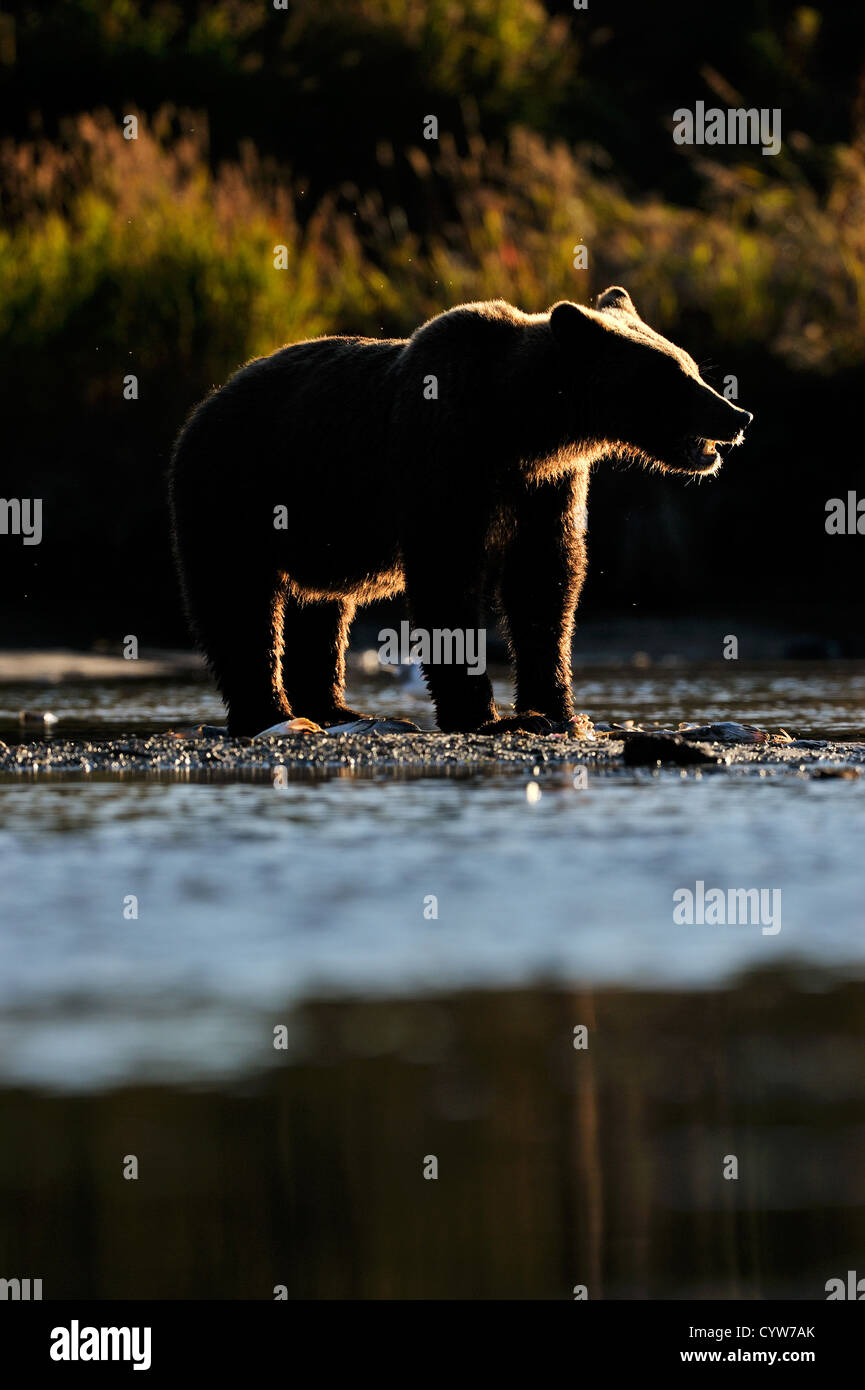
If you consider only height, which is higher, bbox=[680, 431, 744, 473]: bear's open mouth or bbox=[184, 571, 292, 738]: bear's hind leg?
bbox=[680, 431, 744, 473]: bear's open mouth

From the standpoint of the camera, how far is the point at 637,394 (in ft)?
25.0

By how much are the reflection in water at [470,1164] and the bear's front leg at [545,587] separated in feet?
14.5

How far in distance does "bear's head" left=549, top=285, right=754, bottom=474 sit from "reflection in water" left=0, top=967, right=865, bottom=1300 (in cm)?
→ 432

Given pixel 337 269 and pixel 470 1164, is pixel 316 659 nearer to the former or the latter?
pixel 470 1164

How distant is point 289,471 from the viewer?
26.3ft

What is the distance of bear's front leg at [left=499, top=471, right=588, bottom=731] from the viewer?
7824 mm

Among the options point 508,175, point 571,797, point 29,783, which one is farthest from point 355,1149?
point 508,175

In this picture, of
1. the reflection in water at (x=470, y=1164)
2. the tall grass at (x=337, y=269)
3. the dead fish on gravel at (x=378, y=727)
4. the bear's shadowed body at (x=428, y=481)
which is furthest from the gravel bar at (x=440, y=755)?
the tall grass at (x=337, y=269)

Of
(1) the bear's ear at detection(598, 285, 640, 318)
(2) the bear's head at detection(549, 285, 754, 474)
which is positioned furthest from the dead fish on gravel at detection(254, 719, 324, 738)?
(1) the bear's ear at detection(598, 285, 640, 318)

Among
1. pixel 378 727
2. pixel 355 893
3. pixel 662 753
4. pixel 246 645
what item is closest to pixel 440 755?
pixel 662 753

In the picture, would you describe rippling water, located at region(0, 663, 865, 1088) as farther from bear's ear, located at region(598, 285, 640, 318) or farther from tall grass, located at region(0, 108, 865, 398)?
tall grass, located at region(0, 108, 865, 398)

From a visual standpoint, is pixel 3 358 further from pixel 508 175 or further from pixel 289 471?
pixel 289 471

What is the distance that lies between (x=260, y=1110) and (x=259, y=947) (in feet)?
3.30

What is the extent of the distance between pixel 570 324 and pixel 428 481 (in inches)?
28.4
